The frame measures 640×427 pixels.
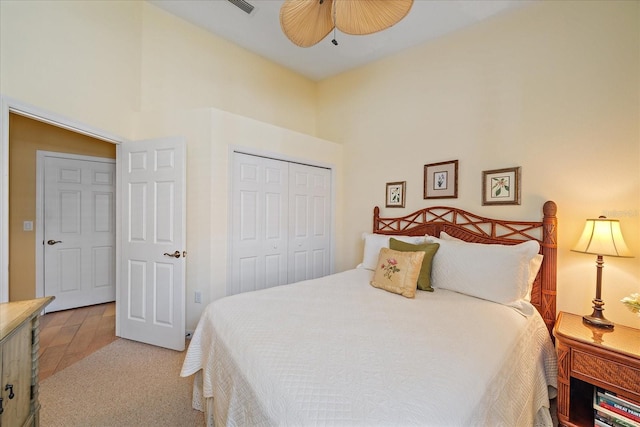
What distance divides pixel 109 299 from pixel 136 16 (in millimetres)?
3530

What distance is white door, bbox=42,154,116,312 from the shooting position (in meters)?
3.43

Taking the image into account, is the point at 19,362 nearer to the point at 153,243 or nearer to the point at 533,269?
the point at 153,243

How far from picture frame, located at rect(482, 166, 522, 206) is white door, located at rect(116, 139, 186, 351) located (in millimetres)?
2784

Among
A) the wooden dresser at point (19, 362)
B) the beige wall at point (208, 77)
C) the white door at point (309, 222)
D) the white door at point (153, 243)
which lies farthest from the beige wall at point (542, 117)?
the wooden dresser at point (19, 362)

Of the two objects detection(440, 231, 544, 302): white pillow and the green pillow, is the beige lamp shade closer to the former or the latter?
detection(440, 231, 544, 302): white pillow

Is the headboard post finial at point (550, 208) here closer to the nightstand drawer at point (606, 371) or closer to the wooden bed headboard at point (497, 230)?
the wooden bed headboard at point (497, 230)

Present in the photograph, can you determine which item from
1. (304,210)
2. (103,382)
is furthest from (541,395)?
(103,382)

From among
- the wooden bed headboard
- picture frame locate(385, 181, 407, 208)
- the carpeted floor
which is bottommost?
the carpeted floor

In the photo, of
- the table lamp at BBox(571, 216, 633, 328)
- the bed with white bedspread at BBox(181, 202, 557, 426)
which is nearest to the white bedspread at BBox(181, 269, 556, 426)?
the bed with white bedspread at BBox(181, 202, 557, 426)

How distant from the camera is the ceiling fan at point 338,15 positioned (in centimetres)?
148

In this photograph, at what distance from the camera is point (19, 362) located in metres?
1.11

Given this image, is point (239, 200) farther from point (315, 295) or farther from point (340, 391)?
point (340, 391)

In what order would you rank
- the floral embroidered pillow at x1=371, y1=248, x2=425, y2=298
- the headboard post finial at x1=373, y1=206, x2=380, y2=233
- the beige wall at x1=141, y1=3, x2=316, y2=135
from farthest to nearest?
the headboard post finial at x1=373, y1=206, x2=380, y2=233, the beige wall at x1=141, y1=3, x2=316, y2=135, the floral embroidered pillow at x1=371, y1=248, x2=425, y2=298

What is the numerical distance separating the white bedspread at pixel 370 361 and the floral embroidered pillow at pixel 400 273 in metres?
0.13
